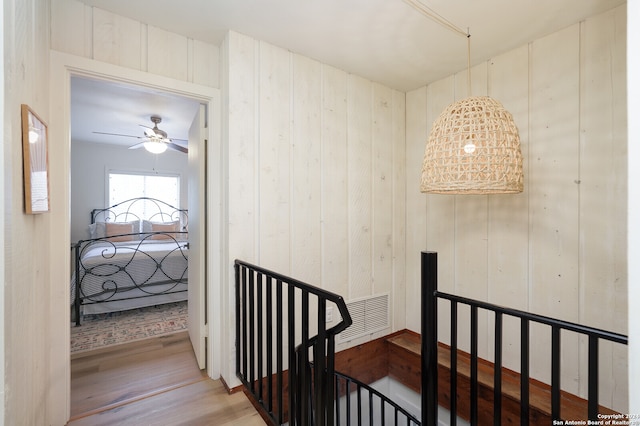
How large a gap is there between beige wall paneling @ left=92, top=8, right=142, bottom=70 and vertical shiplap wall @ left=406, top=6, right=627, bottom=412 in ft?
8.10

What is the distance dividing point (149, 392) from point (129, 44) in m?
2.29

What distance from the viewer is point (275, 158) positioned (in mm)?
2172

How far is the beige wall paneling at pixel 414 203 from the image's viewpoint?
2854 millimetres

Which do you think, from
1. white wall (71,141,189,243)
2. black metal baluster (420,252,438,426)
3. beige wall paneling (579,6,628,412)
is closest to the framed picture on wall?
black metal baluster (420,252,438,426)

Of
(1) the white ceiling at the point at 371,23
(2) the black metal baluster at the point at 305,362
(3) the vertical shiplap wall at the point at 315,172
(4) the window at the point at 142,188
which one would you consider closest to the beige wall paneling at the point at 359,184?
(3) the vertical shiplap wall at the point at 315,172

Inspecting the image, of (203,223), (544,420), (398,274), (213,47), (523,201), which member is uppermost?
(213,47)

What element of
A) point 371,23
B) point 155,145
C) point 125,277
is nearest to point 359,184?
point 371,23

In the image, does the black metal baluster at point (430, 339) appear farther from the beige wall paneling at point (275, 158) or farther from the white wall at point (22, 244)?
the white wall at point (22, 244)

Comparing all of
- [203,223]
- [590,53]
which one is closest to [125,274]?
[203,223]

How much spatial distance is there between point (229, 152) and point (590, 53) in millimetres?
2414

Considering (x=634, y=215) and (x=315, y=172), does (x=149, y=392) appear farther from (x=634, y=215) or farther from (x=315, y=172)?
(x=634, y=215)

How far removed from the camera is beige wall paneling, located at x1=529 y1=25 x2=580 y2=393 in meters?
1.93

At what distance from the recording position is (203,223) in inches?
90.3

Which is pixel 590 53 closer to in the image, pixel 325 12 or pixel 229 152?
pixel 325 12
